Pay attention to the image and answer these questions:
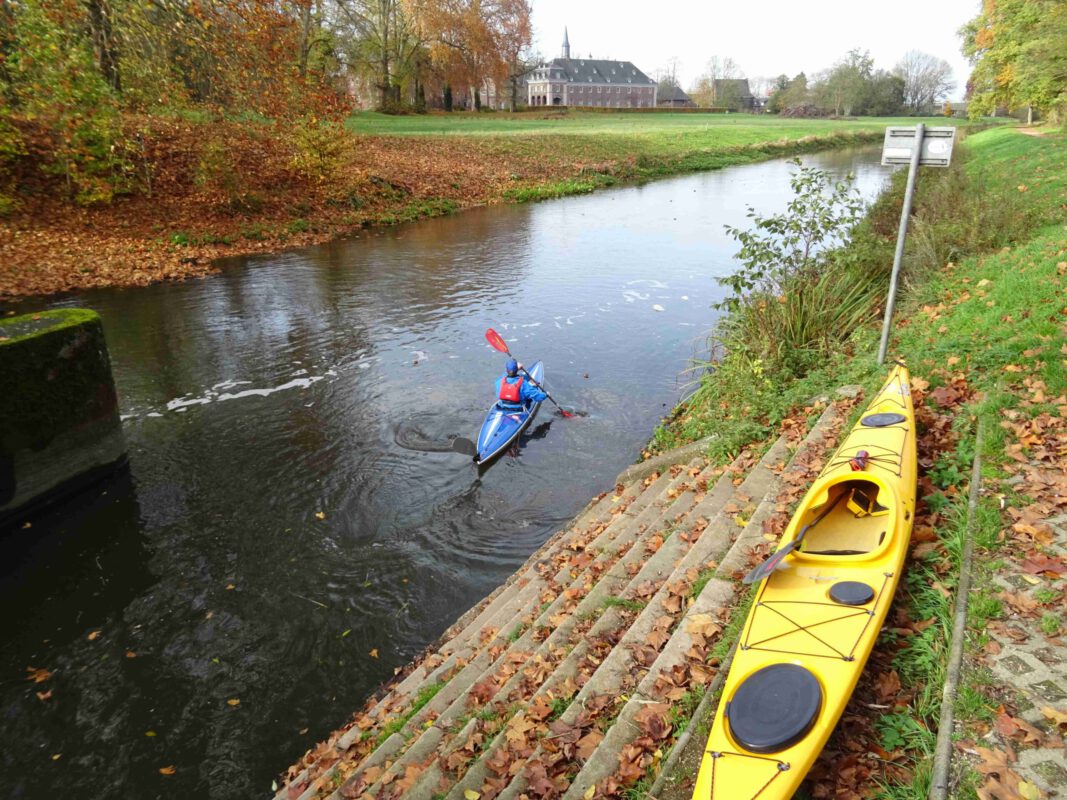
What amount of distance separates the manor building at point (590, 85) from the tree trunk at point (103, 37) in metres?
90.4

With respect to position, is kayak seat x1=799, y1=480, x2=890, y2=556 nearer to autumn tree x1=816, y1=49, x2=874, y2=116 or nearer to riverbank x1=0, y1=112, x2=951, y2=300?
riverbank x1=0, y1=112, x2=951, y2=300

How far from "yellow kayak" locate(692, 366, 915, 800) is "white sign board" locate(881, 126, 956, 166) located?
258 centimetres

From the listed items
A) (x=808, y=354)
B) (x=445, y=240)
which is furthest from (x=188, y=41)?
(x=808, y=354)

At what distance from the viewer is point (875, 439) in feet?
17.2

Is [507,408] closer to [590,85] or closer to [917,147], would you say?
[917,147]

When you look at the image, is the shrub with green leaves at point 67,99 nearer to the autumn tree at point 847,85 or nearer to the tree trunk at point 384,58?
the tree trunk at point 384,58

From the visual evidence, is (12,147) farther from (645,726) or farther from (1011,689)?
(1011,689)

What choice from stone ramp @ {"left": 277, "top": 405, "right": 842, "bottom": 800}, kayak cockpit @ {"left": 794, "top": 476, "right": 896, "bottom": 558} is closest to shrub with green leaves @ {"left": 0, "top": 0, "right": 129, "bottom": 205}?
stone ramp @ {"left": 277, "top": 405, "right": 842, "bottom": 800}

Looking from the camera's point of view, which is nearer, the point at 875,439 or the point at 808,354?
the point at 875,439

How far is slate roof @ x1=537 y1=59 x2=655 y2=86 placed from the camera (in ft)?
333

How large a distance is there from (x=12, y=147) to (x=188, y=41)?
5738 millimetres

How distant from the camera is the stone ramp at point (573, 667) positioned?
11.8 feet

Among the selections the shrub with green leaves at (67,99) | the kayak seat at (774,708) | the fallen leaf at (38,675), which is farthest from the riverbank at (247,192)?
the kayak seat at (774,708)

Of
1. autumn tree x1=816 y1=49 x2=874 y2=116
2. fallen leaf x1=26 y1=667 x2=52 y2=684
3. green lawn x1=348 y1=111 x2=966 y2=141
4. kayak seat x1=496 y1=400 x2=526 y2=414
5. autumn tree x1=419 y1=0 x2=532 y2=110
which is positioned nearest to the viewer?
fallen leaf x1=26 y1=667 x2=52 y2=684
